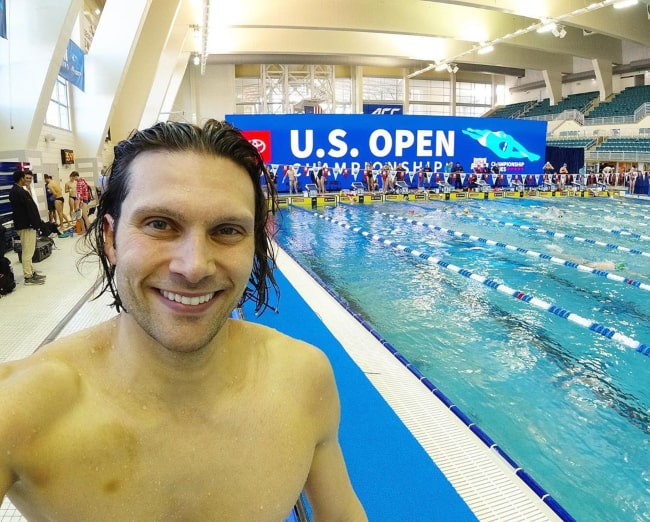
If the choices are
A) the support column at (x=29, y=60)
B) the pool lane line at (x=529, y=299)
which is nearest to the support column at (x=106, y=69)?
the support column at (x=29, y=60)

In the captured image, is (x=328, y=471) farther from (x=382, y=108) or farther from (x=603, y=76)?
(x=603, y=76)

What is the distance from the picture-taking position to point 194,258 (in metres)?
0.81

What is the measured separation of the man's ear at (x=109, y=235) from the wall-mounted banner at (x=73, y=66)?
1065 centimetres

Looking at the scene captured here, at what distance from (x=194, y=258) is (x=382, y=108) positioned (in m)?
31.1

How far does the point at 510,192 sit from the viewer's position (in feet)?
60.6

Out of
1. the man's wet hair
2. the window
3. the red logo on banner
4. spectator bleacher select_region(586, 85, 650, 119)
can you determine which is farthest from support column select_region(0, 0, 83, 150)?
spectator bleacher select_region(586, 85, 650, 119)

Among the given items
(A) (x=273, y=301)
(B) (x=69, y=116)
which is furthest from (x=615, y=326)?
(B) (x=69, y=116)

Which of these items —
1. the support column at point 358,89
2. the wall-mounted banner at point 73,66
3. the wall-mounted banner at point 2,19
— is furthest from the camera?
the support column at point 358,89

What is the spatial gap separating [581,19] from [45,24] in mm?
16569

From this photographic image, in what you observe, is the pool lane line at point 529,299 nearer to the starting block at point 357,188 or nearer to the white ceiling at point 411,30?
the starting block at point 357,188

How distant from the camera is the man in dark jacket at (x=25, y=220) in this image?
18.0 ft

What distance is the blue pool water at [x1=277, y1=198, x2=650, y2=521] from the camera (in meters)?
2.86

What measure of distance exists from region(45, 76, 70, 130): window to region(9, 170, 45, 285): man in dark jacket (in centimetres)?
724

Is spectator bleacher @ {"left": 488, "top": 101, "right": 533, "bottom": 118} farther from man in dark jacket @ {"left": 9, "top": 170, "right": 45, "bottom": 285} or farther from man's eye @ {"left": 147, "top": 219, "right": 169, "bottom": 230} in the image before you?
man's eye @ {"left": 147, "top": 219, "right": 169, "bottom": 230}
